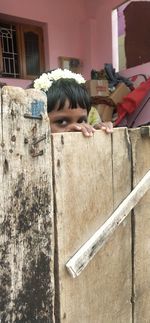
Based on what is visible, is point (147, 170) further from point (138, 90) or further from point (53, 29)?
point (53, 29)

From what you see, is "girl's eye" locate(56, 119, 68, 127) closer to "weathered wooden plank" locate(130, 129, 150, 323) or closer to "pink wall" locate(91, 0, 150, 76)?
"weathered wooden plank" locate(130, 129, 150, 323)

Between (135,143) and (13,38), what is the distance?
3.47 meters

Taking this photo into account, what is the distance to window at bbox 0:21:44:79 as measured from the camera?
12.9 ft

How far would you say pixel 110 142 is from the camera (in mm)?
913

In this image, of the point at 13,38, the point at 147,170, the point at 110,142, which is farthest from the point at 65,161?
the point at 13,38

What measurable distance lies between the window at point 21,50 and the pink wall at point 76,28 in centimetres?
11

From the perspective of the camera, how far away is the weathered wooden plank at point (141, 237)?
986mm

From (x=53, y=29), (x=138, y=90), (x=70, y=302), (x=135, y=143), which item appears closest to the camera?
(x=70, y=302)

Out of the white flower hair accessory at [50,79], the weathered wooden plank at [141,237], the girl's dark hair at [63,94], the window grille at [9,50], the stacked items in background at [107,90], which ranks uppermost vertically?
the window grille at [9,50]

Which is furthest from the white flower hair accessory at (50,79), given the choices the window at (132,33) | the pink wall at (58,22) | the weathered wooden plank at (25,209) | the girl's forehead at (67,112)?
the window at (132,33)

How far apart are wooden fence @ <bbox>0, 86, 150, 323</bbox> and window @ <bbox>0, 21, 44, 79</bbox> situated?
323 cm

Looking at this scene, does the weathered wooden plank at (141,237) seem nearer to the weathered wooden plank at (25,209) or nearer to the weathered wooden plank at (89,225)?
the weathered wooden plank at (89,225)

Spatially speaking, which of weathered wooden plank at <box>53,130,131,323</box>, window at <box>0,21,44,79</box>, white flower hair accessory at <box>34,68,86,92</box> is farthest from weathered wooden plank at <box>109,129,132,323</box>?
window at <box>0,21,44,79</box>

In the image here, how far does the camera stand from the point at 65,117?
4.69 feet
